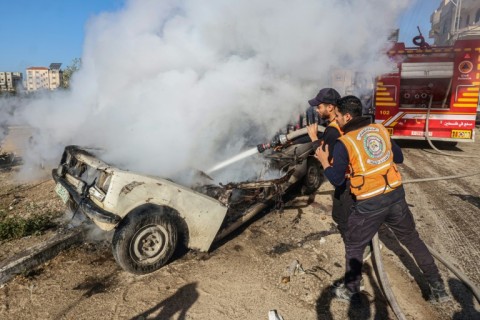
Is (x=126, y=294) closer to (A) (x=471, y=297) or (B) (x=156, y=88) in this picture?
(B) (x=156, y=88)

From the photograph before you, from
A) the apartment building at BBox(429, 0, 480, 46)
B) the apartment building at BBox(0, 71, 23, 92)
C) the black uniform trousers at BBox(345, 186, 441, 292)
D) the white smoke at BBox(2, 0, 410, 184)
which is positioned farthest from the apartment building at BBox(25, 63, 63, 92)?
the apartment building at BBox(429, 0, 480, 46)

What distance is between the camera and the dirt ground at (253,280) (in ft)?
10.2

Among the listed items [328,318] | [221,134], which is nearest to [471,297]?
[328,318]

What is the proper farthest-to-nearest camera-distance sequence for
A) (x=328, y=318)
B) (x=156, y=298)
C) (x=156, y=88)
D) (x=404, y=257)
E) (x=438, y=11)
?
(x=438, y=11), (x=156, y=88), (x=404, y=257), (x=156, y=298), (x=328, y=318)

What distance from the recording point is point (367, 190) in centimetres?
303

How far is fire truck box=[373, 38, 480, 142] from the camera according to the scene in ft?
30.6

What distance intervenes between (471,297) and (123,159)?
3984 millimetres

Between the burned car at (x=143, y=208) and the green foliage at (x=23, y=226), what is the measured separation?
0.93 meters

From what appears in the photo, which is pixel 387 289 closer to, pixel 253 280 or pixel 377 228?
pixel 377 228

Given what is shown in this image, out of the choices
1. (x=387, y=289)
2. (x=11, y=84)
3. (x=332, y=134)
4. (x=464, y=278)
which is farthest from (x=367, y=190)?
(x=11, y=84)

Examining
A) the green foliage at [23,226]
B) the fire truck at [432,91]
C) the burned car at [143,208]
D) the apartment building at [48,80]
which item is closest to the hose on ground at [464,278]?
the burned car at [143,208]

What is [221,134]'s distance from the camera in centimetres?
545

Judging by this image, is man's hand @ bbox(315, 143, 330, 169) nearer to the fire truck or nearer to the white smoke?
the white smoke

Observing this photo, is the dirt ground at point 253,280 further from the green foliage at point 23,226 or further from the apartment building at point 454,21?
the apartment building at point 454,21
